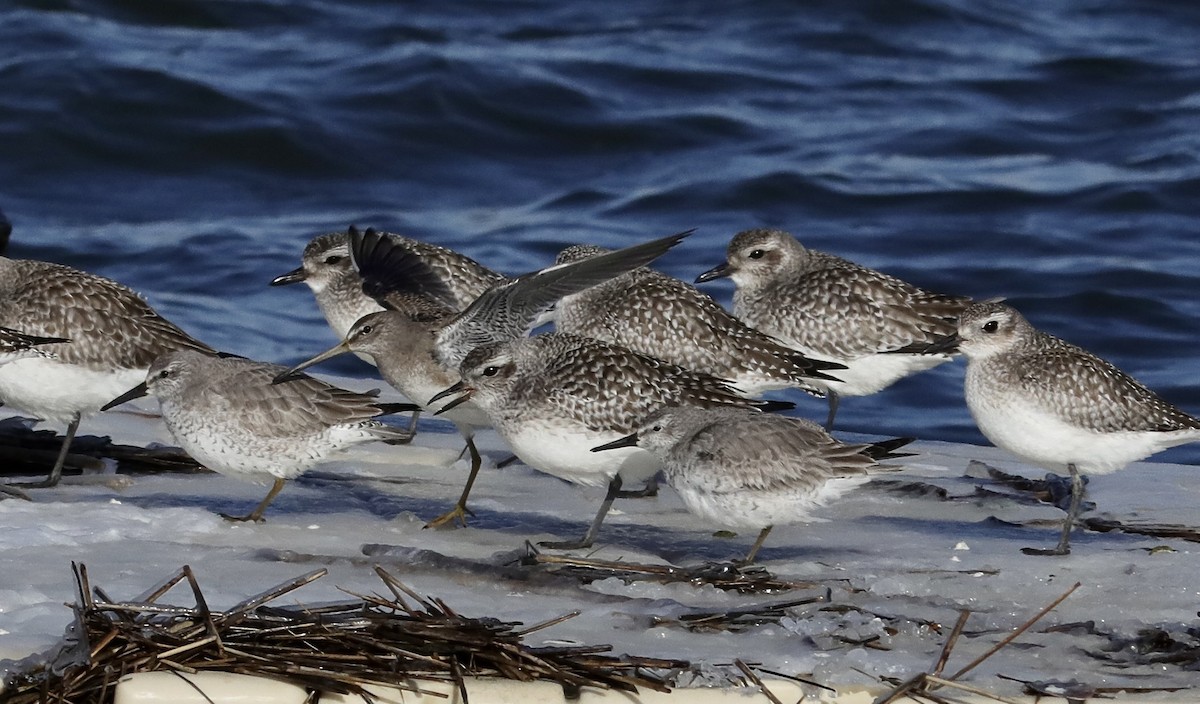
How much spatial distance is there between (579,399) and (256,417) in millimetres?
1405

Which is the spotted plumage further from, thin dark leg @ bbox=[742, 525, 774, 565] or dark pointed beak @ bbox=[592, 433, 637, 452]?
thin dark leg @ bbox=[742, 525, 774, 565]

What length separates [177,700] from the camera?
5027 millimetres

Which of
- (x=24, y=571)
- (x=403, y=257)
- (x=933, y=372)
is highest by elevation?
(x=403, y=257)

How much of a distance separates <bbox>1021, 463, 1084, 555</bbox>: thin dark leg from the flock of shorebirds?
2 centimetres

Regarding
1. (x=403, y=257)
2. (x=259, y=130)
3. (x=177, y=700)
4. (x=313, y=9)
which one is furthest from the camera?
(x=313, y=9)

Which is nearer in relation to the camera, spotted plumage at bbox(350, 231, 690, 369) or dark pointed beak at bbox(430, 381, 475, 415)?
dark pointed beak at bbox(430, 381, 475, 415)

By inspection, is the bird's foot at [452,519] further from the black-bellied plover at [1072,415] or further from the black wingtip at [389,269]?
the black wingtip at [389,269]

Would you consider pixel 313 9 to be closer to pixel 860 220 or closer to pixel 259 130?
pixel 259 130

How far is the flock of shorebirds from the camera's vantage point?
22.7 ft

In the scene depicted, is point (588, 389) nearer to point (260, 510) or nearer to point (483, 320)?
point (483, 320)

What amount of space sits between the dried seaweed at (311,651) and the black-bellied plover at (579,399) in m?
1.93

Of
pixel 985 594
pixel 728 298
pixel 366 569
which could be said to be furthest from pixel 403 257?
pixel 728 298

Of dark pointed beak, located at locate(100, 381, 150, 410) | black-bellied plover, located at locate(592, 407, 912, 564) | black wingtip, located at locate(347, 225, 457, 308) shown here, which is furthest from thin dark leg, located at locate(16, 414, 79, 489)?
black-bellied plover, located at locate(592, 407, 912, 564)

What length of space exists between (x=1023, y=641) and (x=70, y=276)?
528 centimetres
